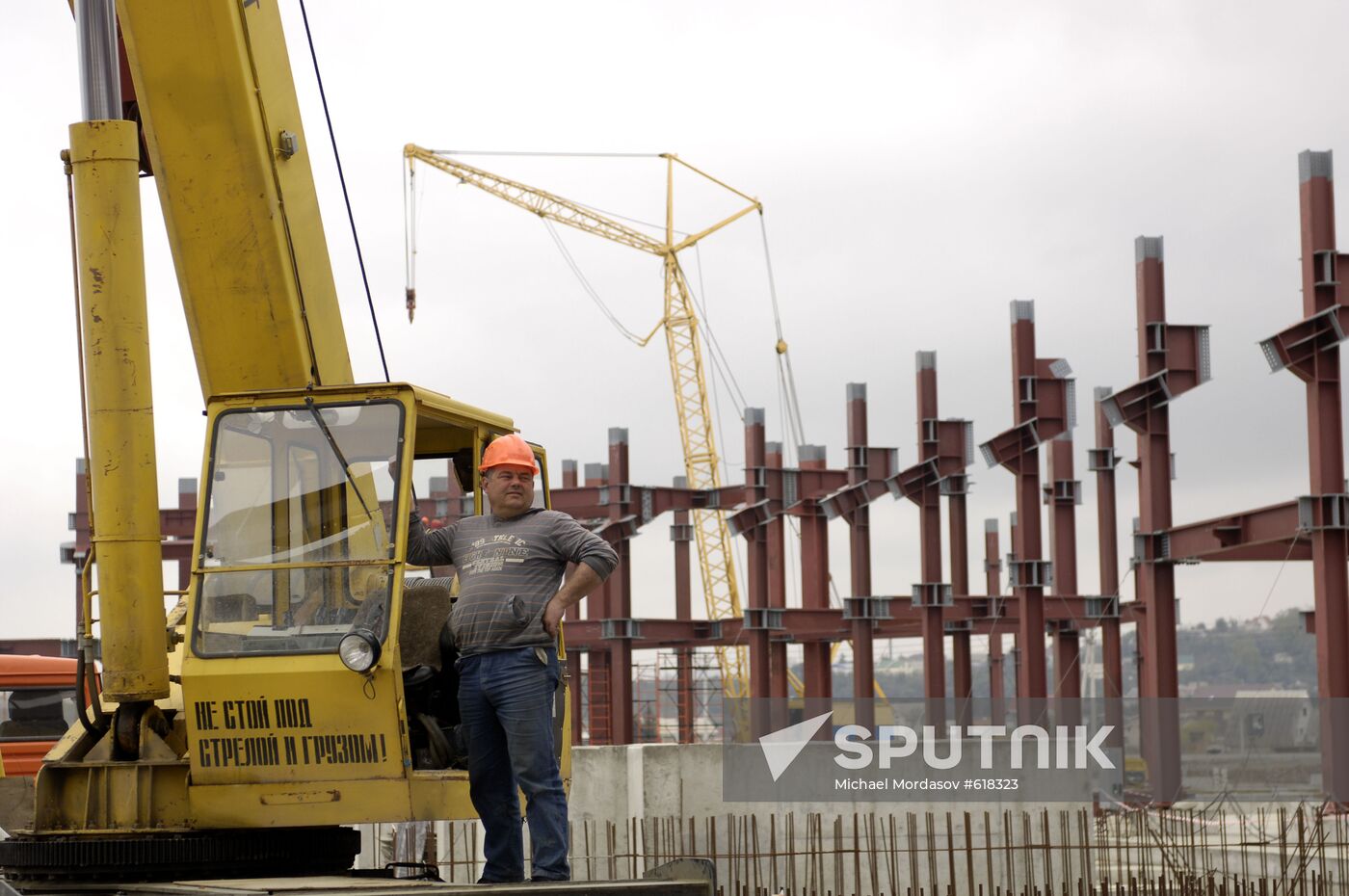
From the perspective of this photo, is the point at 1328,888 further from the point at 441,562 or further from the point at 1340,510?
the point at 441,562

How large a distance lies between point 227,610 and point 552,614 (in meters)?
1.44

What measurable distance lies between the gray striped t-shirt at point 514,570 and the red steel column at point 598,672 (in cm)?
3135

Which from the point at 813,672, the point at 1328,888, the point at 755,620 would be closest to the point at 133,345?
the point at 1328,888

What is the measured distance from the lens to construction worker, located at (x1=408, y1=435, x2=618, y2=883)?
668cm

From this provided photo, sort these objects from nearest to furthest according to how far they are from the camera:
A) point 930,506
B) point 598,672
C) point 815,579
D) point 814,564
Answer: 1. point 930,506
2. point 815,579
3. point 814,564
4. point 598,672

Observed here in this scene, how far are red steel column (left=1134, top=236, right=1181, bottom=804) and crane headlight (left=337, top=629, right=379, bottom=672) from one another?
59.8ft

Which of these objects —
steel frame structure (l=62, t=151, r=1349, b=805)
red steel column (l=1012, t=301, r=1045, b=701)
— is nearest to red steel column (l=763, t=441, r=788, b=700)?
steel frame structure (l=62, t=151, r=1349, b=805)

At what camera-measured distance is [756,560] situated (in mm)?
37719

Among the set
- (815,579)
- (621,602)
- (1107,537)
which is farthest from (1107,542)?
(621,602)

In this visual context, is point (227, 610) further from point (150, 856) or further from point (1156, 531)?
point (1156, 531)

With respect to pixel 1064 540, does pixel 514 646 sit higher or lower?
lower

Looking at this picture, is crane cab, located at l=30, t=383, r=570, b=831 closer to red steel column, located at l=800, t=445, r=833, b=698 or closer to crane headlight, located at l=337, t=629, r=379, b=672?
crane headlight, located at l=337, t=629, r=379, b=672

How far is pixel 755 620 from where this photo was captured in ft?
112

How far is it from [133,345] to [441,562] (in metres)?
1.61
